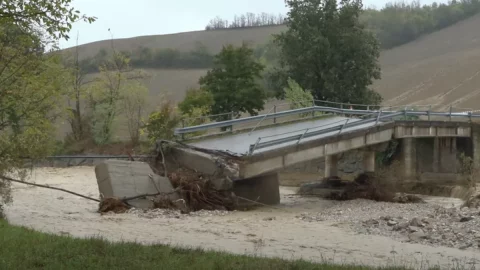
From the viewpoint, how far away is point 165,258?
34.9 feet

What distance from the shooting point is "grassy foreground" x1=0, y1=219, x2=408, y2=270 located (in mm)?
9945

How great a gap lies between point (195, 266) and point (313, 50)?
48.1 metres

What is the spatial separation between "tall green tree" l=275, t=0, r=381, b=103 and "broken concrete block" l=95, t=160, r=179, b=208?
3395 centimetres

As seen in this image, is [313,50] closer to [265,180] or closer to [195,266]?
[265,180]

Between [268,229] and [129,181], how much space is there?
20.7 ft

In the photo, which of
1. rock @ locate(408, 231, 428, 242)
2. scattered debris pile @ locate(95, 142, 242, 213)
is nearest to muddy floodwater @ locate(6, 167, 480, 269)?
rock @ locate(408, 231, 428, 242)

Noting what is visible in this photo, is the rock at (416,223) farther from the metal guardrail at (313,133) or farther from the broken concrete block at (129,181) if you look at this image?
the broken concrete block at (129,181)

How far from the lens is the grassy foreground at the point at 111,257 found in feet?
32.6

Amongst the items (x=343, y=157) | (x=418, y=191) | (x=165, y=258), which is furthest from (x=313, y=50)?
(x=165, y=258)

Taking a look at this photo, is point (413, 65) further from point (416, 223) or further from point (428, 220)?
point (416, 223)

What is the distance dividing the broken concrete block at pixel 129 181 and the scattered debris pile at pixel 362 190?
34.0ft

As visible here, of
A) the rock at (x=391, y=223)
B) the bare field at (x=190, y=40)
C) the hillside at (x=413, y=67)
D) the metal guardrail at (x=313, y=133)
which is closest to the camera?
the rock at (x=391, y=223)

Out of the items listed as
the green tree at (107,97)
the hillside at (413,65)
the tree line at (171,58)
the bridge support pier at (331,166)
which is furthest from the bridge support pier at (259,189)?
the tree line at (171,58)

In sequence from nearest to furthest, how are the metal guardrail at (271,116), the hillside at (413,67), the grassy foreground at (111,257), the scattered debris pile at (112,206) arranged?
the grassy foreground at (111,257), the scattered debris pile at (112,206), the metal guardrail at (271,116), the hillside at (413,67)
